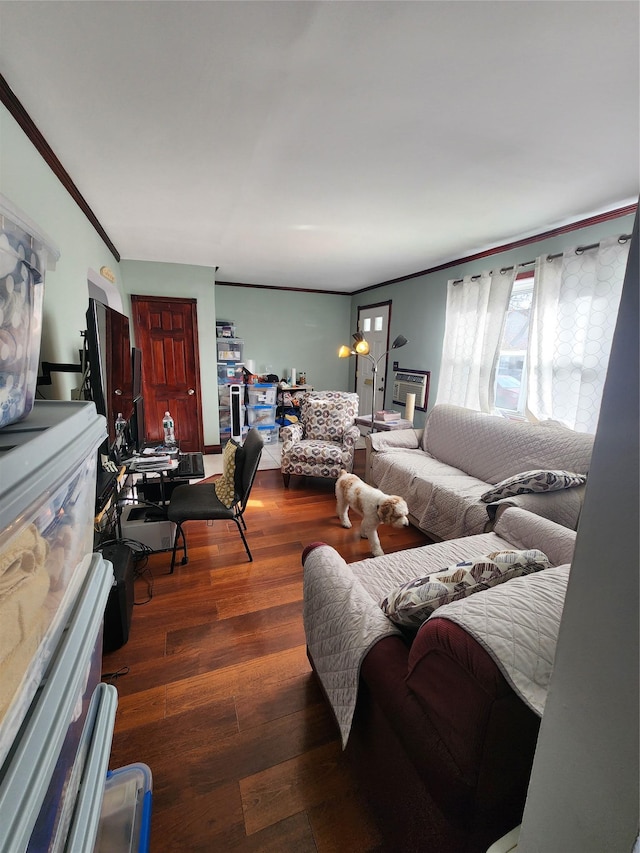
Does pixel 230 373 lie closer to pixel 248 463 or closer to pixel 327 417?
pixel 327 417

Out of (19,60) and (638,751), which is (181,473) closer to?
(19,60)

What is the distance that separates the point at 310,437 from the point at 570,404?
2.41 m

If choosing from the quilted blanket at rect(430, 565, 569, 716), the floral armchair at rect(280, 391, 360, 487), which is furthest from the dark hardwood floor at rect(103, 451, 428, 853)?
the floral armchair at rect(280, 391, 360, 487)

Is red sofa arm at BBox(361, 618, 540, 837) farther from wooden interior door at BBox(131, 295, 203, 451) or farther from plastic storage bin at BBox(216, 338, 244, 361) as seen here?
plastic storage bin at BBox(216, 338, 244, 361)

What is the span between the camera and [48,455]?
1.61 ft

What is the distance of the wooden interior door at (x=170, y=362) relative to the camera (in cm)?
406

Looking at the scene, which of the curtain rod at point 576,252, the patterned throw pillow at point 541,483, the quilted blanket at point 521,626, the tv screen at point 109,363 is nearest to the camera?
the quilted blanket at point 521,626

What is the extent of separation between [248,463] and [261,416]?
333cm

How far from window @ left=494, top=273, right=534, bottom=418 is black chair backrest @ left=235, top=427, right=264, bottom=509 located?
239cm

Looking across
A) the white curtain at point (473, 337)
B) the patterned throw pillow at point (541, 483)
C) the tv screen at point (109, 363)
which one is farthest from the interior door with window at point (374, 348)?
the tv screen at point (109, 363)

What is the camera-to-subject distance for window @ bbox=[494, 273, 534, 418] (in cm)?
306

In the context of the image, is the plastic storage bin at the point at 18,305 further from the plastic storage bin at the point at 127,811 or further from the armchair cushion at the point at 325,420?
the armchair cushion at the point at 325,420

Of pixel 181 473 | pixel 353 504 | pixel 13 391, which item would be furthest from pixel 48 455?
pixel 353 504

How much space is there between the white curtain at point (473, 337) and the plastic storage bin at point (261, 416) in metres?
2.64
